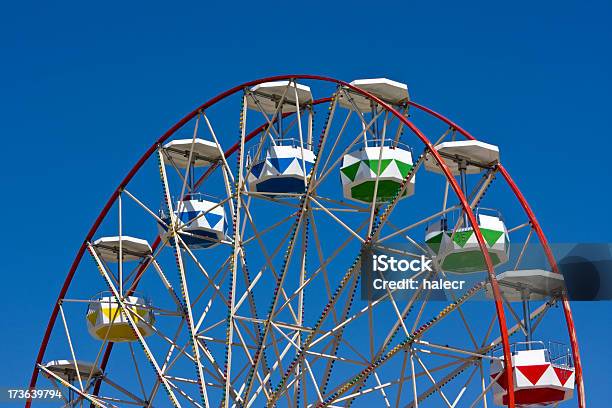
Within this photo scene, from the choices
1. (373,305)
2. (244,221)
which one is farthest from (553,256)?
(244,221)

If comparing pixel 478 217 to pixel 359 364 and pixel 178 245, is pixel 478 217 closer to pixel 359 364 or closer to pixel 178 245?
pixel 359 364

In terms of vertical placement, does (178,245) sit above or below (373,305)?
above

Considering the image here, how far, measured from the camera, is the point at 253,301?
52750mm

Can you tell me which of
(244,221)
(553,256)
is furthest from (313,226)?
(553,256)

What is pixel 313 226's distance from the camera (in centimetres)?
5041

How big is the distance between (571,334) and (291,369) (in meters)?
8.11

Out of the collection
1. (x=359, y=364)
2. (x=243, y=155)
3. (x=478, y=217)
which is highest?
(x=243, y=155)

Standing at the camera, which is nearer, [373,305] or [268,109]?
[373,305]

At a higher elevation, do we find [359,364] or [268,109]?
[268,109]

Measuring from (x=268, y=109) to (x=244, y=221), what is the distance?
11.6ft

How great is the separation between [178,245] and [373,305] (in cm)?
753

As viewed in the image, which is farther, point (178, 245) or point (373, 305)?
point (178, 245)

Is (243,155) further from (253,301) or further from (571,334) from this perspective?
(571,334)

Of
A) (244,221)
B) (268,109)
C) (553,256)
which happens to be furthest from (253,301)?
(553,256)
